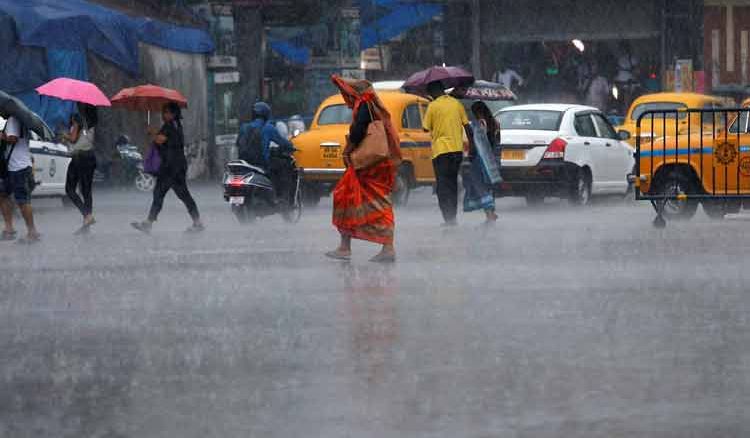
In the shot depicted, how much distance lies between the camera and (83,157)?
1902 centimetres

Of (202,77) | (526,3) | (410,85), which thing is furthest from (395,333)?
(526,3)

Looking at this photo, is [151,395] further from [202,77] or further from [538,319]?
[202,77]

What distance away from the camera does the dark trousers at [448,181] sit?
19.2 meters

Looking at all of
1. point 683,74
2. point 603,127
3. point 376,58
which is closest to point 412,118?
point 603,127

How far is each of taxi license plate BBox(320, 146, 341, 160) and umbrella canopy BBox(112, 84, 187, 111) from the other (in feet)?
11.7

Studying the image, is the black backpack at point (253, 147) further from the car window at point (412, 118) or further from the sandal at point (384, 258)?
the sandal at point (384, 258)

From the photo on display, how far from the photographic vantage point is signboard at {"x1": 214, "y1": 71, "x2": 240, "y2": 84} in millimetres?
34719

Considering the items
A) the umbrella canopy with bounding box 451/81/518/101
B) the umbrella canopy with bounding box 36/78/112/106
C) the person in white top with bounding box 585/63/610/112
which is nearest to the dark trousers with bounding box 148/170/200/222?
the umbrella canopy with bounding box 36/78/112/106

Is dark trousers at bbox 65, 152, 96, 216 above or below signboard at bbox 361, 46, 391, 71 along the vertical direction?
below

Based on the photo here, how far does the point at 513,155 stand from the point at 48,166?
6516mm

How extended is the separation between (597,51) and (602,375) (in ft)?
103

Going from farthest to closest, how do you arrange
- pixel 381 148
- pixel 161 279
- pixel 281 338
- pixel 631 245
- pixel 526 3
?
pixel 526 3
pixel 631 245
pixel 381 148
pixel 161 279
pixel 281 338

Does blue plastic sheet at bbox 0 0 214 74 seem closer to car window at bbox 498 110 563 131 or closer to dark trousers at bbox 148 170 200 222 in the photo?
car window at bbox 498 110 563 131

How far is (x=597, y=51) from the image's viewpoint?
128ft
